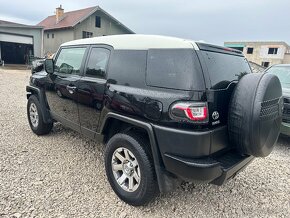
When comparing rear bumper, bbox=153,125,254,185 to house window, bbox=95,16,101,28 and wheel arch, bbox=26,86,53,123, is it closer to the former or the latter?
wheel arch, bbox=26,86,53,123

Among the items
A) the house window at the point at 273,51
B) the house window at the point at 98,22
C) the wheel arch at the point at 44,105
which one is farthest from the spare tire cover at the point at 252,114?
the house window at the point at 273,51

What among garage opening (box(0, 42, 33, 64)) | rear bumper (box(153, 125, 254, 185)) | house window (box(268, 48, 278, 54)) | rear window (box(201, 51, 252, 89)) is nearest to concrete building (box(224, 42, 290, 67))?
house window (box(268, 48, 278, 54))

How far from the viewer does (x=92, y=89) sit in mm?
2951

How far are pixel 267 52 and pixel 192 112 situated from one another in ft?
142

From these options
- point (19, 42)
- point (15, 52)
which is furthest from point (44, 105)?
point (15, 52)

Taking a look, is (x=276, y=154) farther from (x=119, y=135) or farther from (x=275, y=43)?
(x=275, y=43)

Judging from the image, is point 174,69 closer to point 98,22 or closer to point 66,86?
point 66,86

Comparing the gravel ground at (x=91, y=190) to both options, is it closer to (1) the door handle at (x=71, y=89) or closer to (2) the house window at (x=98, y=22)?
(1) the door handle at (x=71, y=89)

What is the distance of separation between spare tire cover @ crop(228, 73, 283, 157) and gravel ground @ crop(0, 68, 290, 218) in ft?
2.95

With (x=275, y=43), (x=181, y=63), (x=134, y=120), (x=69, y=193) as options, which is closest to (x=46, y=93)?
(x=69, y=193)

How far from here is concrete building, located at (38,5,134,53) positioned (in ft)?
85.3

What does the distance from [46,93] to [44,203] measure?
2.12 metres

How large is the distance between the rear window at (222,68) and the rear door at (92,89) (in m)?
1.28

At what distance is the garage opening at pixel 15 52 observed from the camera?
21172 millimetres
